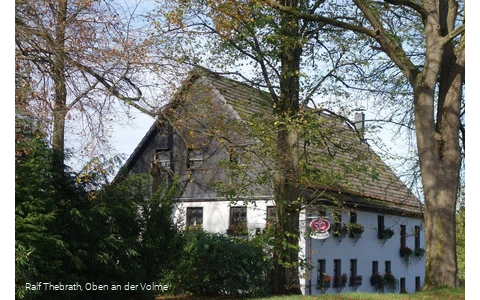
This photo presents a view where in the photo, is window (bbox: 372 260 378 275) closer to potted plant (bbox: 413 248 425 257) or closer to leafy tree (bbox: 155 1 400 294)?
potted plant (bbox: 413 248 425 257)

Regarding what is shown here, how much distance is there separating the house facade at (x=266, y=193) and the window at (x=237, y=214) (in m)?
0.06

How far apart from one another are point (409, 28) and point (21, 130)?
1355cm

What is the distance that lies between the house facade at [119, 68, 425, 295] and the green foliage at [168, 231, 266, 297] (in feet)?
4.61

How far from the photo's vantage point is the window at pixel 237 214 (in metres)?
32.0

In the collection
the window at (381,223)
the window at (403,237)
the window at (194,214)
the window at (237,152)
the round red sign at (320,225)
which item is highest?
the window at (237,152)

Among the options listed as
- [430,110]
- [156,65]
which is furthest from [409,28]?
[156,65]

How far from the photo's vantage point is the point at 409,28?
67.5ft

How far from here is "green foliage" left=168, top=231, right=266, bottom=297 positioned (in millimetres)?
19156

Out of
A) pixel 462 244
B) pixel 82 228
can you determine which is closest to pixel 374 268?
pixel 82 228

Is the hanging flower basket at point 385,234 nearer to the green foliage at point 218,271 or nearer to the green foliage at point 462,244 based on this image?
the green foliage at point 462,244

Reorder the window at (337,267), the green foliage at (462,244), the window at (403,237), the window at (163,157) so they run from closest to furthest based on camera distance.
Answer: the green foliage at (462,244) → the window at (337,267) → the window at (163,157) → the window at (403,237)

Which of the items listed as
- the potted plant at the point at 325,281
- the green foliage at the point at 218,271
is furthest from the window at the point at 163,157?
the green foliage at the point at 218,271

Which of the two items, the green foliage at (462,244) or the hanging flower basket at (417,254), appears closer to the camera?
the green foliage at (462,244)

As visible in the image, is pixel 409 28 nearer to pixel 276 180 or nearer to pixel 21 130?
pixel 276 180
